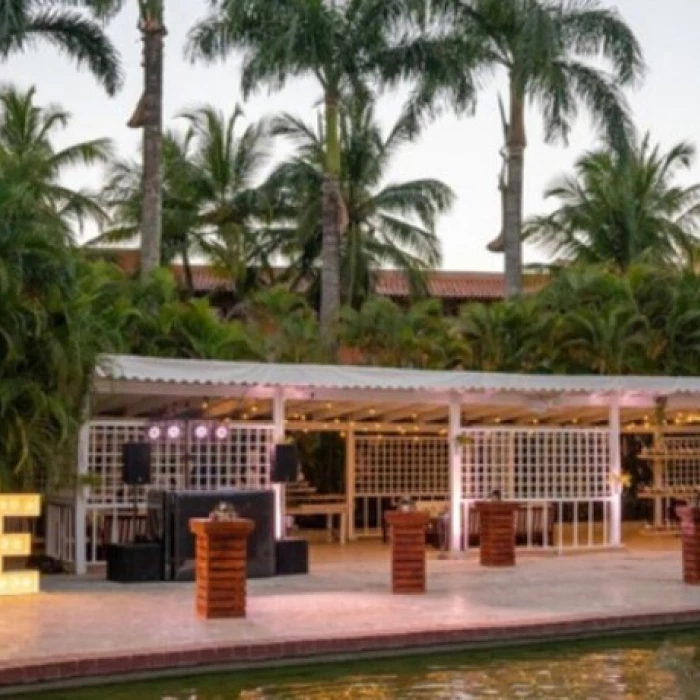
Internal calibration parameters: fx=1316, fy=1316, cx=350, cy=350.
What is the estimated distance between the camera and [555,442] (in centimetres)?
1677

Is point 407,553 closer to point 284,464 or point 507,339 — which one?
point 284,464

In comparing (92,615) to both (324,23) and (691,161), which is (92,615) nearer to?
(324,23)

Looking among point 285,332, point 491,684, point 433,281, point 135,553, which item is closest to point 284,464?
point 135,553

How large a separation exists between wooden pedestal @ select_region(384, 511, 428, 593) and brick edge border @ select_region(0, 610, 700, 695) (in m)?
2.13

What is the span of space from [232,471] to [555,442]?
14.8 ft

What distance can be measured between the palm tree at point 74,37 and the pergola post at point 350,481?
25.5 feet

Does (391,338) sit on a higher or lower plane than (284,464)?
higher

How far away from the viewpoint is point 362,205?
2981 cm

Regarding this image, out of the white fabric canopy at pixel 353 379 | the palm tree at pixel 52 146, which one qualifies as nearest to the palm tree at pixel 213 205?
the palm tree at pixel 52 146

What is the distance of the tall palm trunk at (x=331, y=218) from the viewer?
2309 cm

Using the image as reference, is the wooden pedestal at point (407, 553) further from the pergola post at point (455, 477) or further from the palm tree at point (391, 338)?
the palm tree at point (391, 338)

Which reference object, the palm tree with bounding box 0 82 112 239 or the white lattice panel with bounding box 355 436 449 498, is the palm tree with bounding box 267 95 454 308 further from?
the white lattice panel with bounding box 355 436 449 498

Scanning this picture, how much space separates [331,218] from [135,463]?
11.6 metres

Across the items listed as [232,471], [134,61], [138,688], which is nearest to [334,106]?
[134,61]
